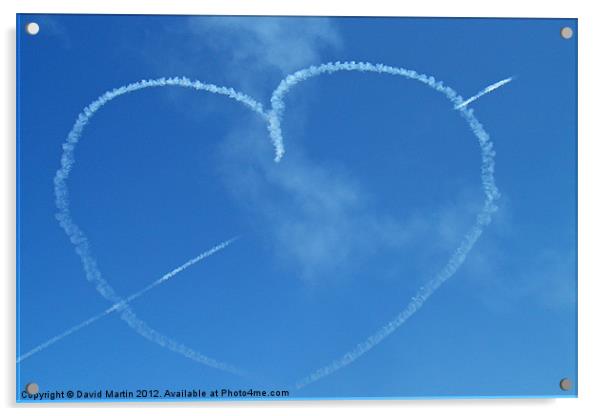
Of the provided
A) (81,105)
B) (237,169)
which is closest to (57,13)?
(81,105)

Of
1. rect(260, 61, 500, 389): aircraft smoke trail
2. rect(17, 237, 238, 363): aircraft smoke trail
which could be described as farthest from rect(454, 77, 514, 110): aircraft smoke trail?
rect(17, 237, 238, 363): aircraft smoke trail

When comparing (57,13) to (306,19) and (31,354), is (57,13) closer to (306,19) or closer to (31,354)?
(306,19)

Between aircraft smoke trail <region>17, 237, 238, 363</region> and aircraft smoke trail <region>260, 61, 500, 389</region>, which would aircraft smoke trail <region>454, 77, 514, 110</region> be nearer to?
aircraft smoke trail <region>260, 61, 500, 389</region>

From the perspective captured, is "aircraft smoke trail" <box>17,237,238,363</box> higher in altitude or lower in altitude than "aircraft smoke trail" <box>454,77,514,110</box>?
lower

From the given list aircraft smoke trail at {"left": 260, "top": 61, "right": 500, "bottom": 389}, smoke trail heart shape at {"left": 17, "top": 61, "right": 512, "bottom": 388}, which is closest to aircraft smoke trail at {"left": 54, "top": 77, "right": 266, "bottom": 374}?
smoke trail heart shape at {"left": 17, "top": 61, "right": 512, "bottom": 388}

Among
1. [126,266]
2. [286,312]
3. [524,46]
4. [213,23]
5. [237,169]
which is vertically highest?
[213,23]

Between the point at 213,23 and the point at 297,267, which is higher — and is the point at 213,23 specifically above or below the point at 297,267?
above

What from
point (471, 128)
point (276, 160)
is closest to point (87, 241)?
point (276, 160)
